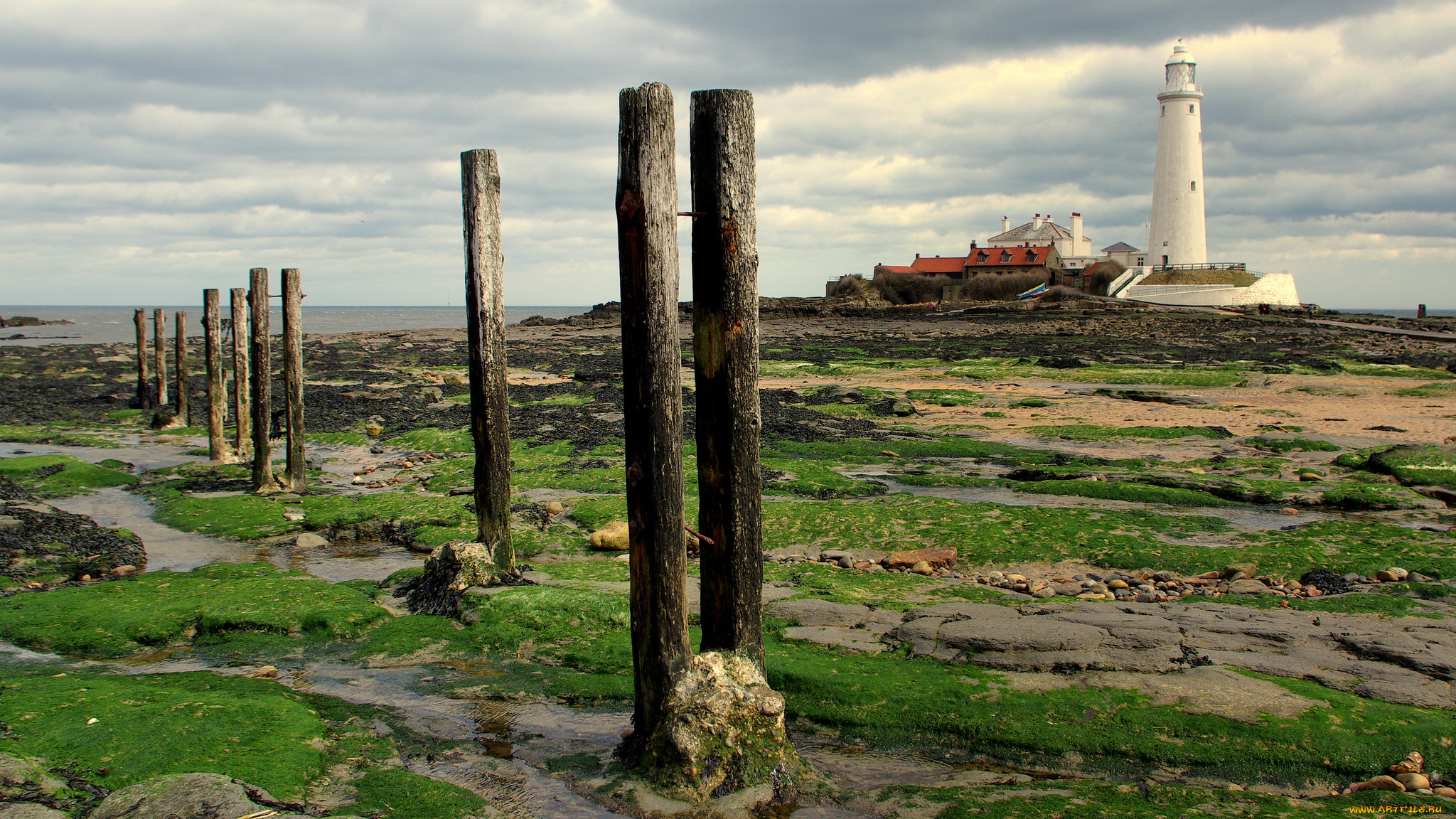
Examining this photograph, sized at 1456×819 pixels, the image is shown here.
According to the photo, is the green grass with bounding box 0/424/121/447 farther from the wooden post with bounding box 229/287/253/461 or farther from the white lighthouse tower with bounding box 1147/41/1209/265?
the white lighthouse tower with bounding box 1147/41/1209/265

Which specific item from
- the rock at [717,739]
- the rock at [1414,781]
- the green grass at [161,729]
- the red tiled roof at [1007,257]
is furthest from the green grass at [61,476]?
the red tiled roof at [1007,257]

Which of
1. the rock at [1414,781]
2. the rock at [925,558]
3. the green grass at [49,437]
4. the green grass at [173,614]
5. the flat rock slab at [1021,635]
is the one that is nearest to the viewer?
the rock at [1414,781]

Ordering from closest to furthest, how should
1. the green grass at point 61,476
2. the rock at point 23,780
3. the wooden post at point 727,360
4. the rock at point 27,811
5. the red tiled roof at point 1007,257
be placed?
1. the rock at point 27,811
2. the rock at point 23,780
3. the wooden post at point 727,360
4. the green grass at point 61,476
5. the red tiled roof at point 1007,257

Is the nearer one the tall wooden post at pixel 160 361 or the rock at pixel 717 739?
the rock at pixel 717 739

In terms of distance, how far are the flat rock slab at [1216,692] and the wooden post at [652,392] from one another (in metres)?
2.67

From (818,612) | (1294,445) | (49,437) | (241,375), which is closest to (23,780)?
(818,612)

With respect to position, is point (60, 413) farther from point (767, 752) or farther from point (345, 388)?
point (767, 752)

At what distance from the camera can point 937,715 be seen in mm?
5316

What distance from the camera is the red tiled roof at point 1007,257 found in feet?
245

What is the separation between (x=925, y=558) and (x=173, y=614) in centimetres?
677

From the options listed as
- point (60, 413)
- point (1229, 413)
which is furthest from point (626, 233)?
point (60, 413)

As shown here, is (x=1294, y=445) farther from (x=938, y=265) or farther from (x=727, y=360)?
(x=938, y=265)

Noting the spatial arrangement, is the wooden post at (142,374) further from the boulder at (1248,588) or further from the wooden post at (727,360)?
the boulder at (1248,588)

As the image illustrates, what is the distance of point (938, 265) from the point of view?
7831cm
